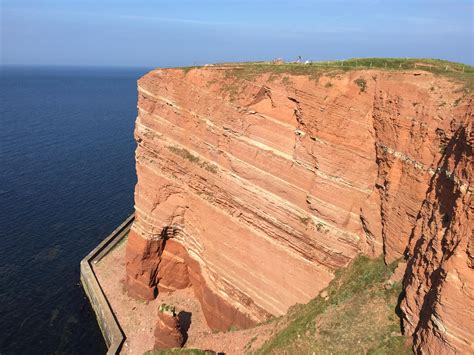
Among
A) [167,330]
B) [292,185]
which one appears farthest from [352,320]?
[167,330]

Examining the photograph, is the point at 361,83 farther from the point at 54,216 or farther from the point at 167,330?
the point at 54,216

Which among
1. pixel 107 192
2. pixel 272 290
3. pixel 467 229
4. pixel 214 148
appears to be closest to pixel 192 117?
pixel 214 148

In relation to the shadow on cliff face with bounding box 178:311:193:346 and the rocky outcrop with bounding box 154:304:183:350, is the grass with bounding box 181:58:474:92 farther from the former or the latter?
the shadow on cliff face with bounding box 178:311:193:346

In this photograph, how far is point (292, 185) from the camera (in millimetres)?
26156

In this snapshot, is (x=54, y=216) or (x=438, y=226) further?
(x=54, y=216)

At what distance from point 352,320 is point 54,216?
46.1m

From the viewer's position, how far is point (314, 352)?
797 inches

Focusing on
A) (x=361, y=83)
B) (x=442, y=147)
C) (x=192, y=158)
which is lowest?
(x=192, y=158)

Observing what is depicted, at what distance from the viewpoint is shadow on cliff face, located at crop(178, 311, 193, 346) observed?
33.5m

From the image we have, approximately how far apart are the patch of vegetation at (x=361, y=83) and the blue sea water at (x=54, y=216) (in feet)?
100

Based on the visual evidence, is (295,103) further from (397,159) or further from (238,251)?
(238,251)

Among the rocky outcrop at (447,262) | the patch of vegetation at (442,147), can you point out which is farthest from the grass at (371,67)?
the rocky outcrop at (447,262)

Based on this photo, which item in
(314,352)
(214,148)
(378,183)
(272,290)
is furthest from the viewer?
(214,148)

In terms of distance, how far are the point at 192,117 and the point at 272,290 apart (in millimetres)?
14583
